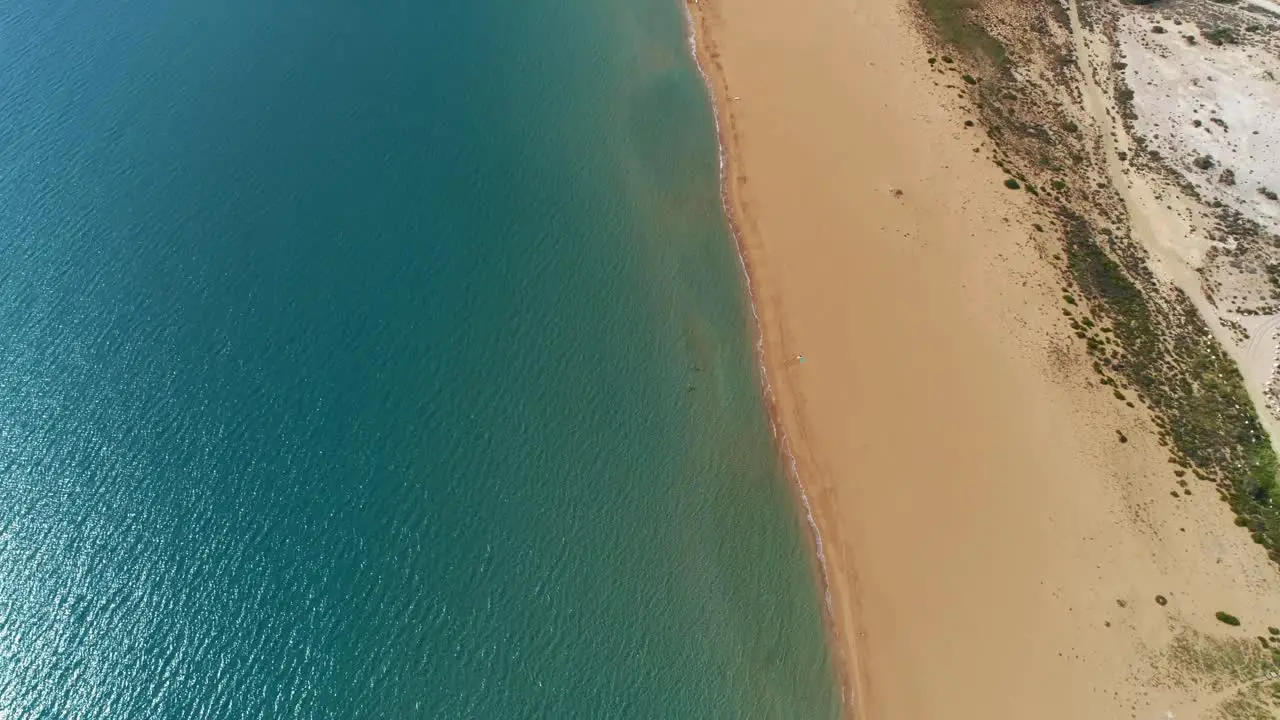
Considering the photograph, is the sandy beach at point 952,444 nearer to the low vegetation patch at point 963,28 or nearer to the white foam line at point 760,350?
the white foam line at point 760,350

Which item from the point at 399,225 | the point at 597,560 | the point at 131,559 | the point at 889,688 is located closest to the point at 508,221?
the point at 399,225

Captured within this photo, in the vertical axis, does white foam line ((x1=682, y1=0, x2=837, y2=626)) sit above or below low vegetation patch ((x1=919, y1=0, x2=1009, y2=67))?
below

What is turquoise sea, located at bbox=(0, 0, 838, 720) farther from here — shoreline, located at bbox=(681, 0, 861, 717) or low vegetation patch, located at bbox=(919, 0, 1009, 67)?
low vegetation patch, located at bbox=(919, 0, 1009, 67)

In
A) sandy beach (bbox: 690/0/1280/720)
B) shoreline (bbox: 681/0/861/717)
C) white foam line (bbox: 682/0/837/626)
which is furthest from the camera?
white foam line (bbox: 682/0/837/626)

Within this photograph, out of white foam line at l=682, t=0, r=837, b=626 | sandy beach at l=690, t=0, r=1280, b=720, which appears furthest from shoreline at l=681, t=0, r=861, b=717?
sandy beach at l=690, t=0, r=1280, b=720

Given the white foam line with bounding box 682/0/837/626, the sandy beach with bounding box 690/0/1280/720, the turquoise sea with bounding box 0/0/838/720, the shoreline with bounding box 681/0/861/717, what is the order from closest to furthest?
the turquoise sea with bounding box 0/0/838/720
the sandy beach with bounding box 690/0/1280/720
the shoreline with bounding box 681/0/861/717
the white foam line with bounding box 682/0/837/626

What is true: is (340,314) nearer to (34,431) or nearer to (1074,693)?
(34,431)
